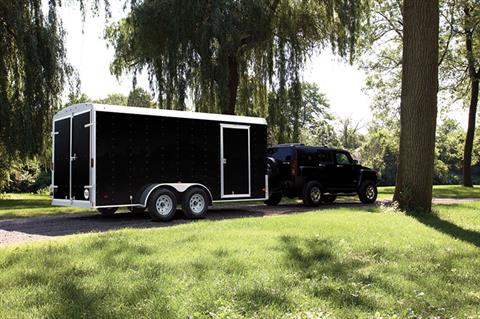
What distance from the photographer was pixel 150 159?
11.6 metres

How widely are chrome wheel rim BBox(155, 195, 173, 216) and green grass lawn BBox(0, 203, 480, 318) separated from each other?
8.69ft

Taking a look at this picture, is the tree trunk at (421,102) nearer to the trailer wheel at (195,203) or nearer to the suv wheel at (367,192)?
the trailer wheel at (195,203)

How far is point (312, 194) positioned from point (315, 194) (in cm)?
15

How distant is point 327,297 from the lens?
494 cm

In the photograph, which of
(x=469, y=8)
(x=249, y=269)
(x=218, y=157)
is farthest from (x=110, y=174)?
(x=469, y=8)

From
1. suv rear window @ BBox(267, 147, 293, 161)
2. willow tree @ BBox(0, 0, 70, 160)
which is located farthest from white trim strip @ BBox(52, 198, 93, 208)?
suv rear window @ BBox(267, 147, 293, 161)

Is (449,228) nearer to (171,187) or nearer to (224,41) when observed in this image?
(171,187)

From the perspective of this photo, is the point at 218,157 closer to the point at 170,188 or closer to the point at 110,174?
the point at 170,188

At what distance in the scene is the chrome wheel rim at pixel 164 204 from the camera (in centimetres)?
1154

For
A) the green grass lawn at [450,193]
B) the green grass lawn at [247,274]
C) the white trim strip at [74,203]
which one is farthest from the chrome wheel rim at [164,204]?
the green grass lawn at [450,193]

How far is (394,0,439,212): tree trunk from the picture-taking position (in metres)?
11.9

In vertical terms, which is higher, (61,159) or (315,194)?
(61,159)

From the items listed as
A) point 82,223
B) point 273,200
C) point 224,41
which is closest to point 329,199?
point 273,200

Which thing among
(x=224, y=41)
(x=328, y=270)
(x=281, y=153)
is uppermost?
(x=224, y=41)
